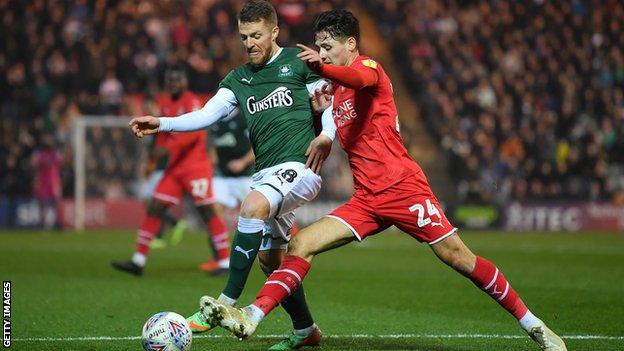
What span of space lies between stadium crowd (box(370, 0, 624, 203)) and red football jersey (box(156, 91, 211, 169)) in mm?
12957

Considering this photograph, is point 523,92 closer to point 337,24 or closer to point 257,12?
point 257,12

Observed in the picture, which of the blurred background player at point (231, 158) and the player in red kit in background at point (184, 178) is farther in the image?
the blurred background player at point (231, 158)

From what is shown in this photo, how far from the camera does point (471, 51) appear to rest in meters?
29.0

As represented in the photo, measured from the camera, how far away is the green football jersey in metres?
7.43

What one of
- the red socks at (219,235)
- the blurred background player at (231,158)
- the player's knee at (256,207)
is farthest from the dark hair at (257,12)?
the blurred background player at (231,158)

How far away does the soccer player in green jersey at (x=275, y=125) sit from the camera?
7.27 m

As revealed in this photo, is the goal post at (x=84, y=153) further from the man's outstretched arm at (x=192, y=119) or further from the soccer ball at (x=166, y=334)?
the soccer ball at (x=166, y=334)

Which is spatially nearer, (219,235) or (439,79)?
(219,235)

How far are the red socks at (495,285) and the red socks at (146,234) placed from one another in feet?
23.1

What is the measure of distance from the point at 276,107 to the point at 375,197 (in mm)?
1006

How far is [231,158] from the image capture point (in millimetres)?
15156

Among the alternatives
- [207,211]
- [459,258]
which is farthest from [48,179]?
[459,258]

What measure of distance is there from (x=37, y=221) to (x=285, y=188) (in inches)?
724

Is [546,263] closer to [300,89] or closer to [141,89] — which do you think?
[300,89]
